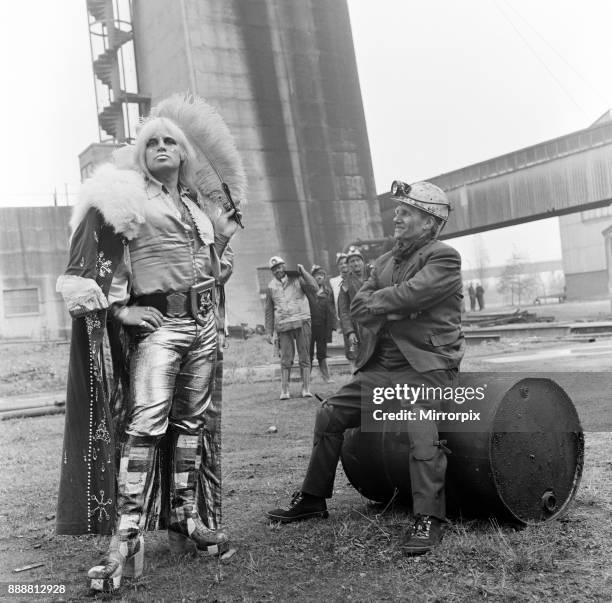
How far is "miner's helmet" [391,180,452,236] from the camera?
4.34 metres

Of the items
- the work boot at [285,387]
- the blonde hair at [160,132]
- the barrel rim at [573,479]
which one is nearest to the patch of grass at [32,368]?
the work boot at [285,387]

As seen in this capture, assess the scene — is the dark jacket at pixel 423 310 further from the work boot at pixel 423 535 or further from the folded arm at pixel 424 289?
the work boot at pixel 423 535

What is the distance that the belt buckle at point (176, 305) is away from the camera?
151 inches

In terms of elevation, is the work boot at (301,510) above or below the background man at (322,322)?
below

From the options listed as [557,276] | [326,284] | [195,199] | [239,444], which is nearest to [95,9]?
[326,284]

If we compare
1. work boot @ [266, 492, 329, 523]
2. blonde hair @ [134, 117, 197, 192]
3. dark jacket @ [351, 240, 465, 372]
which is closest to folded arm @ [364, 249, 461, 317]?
dark jacket @ [351, 240, 465, 372]

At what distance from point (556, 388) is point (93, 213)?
2682 mm

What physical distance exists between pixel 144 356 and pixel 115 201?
2.52ft

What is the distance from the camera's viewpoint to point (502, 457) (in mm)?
3945

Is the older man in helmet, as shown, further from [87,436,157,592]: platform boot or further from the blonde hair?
the blonde hair

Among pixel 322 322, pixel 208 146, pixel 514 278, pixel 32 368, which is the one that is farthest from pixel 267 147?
pixel 514 278

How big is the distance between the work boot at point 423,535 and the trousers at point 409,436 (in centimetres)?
4

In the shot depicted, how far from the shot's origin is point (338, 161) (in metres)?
30.8

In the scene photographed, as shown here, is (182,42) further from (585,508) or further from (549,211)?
(585,508)
